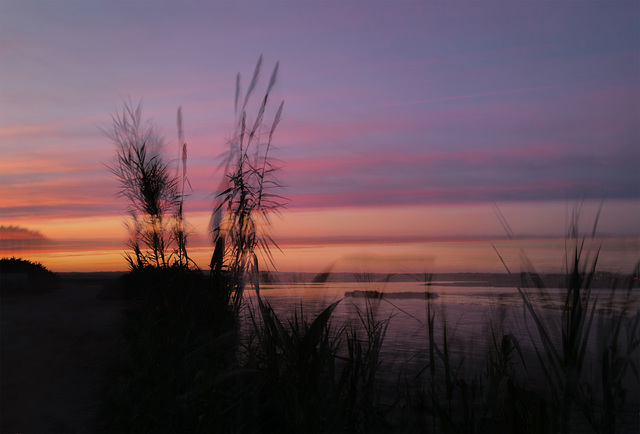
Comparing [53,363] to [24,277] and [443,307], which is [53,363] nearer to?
[443,307]

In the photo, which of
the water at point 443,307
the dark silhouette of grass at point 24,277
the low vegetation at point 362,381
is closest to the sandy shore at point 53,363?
the low vegetation at point 362,381

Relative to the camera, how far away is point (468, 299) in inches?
379

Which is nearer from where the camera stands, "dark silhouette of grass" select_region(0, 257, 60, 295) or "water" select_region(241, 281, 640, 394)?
"water" select_region(241, 281, 640, 394)

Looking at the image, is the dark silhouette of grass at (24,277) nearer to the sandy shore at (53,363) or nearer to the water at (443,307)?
the sandy shore at (53,363)

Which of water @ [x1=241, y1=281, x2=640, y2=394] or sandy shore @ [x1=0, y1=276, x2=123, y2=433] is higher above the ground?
water @ [x1=241, y1=281, x2=640, y2=394]

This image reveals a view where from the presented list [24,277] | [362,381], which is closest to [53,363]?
[362,381]

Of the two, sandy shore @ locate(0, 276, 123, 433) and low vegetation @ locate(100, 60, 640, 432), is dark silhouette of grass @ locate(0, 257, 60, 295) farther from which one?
low vegetation @ locate(100, 60, 640, 432)

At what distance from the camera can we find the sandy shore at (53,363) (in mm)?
3191

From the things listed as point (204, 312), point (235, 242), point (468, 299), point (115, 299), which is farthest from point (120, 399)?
point (468, 299)

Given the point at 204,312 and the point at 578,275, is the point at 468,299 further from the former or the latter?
the point at 578,275

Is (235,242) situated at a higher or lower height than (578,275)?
higher

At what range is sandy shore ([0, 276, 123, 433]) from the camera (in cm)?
319

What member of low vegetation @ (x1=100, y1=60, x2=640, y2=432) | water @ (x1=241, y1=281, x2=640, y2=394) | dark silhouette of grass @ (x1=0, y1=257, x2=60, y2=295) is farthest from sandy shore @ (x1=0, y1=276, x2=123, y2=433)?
dark silhouette of grass @ (x1=0, y1=257, x2=60, y2=295)

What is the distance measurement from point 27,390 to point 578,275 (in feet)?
11.9
